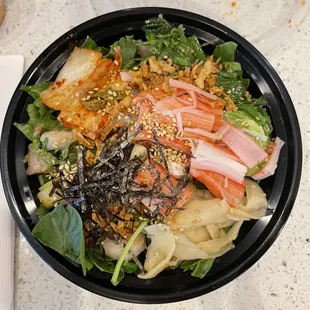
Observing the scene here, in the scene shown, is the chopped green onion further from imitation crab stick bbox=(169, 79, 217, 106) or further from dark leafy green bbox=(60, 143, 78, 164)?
imitation crab stick bbox=(169, 79, 217, 106)

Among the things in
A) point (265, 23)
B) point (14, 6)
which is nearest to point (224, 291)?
point (265, 23)

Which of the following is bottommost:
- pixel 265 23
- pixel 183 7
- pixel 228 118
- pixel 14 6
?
pixel 228 118

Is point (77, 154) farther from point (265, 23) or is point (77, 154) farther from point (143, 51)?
point (265, 23)

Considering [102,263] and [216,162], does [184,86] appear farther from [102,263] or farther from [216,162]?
[102,263]

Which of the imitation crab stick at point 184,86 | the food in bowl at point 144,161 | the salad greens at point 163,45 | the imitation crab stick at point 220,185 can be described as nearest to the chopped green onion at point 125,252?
the food in bowl at point 144,161

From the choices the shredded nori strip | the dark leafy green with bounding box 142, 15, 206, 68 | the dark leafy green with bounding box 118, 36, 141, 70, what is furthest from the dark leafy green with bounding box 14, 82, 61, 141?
the dark leafy green with bounding box 142, 15, 206, 68

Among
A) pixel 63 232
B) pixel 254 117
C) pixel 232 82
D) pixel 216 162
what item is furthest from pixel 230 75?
pixel 63 232
